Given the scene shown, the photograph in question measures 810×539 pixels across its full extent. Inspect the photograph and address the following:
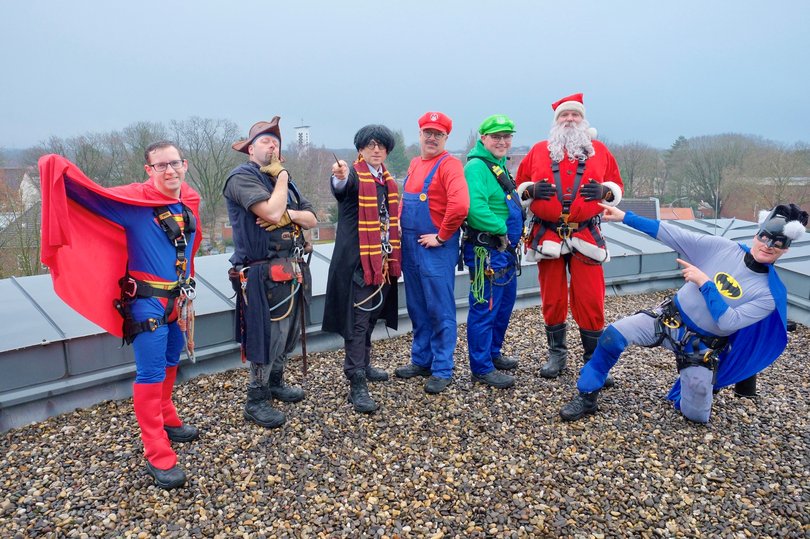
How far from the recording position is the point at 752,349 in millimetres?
3777

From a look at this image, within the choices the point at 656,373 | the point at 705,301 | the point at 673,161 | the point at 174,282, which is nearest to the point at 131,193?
the point at 174,282

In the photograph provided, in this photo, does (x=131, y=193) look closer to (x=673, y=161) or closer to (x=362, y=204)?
(x=362, y=204)

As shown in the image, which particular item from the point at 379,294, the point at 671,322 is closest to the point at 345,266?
the point at 379,294

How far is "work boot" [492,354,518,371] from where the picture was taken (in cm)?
483

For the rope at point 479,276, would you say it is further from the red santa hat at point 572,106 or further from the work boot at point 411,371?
the red santa hat at point 572,106

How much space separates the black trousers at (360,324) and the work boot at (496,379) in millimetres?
1004

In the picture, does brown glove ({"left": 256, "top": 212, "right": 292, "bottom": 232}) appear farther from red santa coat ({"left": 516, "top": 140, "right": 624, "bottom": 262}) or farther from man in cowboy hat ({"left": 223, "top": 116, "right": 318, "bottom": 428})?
red santa coat ({"left": 516, "top": 140, "right": 624, "bottom": 262})

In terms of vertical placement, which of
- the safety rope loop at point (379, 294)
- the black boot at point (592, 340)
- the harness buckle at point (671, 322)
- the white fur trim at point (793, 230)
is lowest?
the black boot at point (592, 340)

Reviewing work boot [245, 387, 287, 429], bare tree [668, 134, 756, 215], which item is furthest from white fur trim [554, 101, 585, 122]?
bare tree [668, 134, 756, 215]

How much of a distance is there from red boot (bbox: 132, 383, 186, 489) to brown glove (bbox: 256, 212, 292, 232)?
1.12 metres

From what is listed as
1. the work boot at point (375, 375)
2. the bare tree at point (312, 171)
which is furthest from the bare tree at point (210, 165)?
the work boot at point (375, 375)

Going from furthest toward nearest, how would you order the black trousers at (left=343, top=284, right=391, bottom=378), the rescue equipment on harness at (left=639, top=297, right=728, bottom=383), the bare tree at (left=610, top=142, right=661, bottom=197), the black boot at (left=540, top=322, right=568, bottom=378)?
the bare tree at (left=610, top=142, right=661, bottom=197) → the black boot at (left=540, top=322, right=568, bottom=378) → the black trousers at (left=343, top=284, right=391, bottom=378) → the rescue equipment on harness at (left=639, top=297, right=728, bottom=383)

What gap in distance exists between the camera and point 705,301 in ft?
11.8

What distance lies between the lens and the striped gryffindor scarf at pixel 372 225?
3.75 meters
